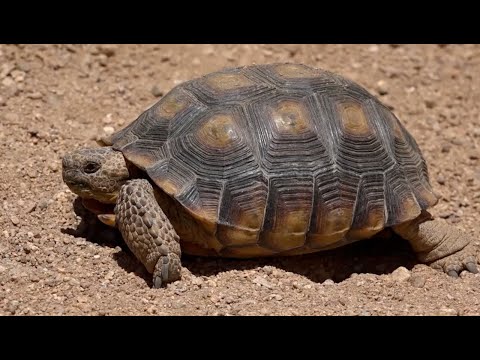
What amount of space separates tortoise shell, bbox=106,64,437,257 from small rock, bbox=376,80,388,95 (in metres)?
2.51

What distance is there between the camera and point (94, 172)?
4.79 metres

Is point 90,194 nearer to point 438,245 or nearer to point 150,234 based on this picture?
point 150,234

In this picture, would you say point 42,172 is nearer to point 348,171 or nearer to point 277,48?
point 348,171

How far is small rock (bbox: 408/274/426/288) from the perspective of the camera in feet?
16.1

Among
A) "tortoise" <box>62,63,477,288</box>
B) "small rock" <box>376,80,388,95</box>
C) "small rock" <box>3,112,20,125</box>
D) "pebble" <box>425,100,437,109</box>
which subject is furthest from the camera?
"small rock" <box>376,80,388,95</box>

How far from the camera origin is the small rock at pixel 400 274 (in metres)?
4.91

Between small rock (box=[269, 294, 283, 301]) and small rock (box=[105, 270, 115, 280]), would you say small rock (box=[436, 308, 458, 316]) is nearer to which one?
small rock (box=[269, 294, 283, 301])

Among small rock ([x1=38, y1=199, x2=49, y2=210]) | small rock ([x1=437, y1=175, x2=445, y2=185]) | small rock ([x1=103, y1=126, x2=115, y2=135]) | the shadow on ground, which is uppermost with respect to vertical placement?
small rock ([x1=103, y1=126, x2=115, y2=135])

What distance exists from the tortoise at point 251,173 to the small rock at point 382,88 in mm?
2453

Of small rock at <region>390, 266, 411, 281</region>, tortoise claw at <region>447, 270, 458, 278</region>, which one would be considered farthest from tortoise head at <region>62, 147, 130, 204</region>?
tortoise claw at <region>447, 270, 458, 278</region>

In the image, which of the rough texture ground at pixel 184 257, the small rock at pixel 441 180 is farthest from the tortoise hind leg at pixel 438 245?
the small rock at pixel 441 180

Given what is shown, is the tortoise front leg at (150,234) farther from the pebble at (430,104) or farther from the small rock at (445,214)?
the pebble at (430,104)

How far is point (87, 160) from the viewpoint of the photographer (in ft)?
15.6
